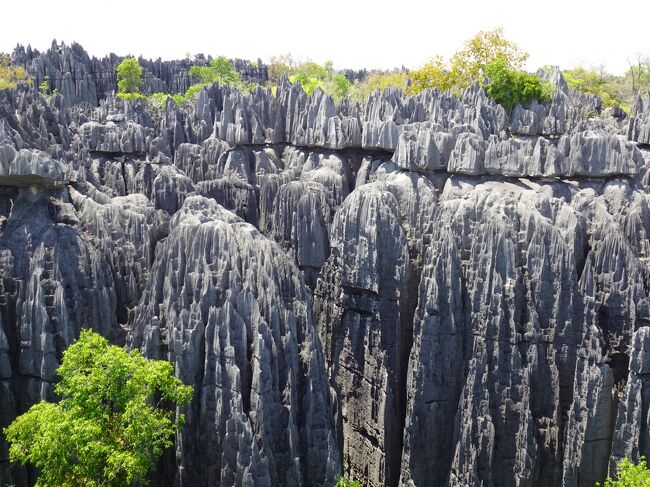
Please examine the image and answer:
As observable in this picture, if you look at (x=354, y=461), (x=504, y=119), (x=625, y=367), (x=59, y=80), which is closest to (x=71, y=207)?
(x=354, y=461)

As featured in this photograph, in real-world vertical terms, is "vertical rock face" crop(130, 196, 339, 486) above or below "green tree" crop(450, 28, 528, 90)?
below

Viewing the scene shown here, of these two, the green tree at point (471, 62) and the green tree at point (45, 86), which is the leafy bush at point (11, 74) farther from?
the green tree at point (471, 62)

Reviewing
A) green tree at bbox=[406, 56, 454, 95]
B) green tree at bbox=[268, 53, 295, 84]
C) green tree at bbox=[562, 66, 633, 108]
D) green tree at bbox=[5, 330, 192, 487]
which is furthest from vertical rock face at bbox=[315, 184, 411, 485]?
green tree at bbox=[268, 53, 295, 84]

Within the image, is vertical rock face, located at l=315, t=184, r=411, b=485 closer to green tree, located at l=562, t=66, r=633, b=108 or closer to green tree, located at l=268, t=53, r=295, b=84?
green tree, located at l=562, t=66, r=633, b=108

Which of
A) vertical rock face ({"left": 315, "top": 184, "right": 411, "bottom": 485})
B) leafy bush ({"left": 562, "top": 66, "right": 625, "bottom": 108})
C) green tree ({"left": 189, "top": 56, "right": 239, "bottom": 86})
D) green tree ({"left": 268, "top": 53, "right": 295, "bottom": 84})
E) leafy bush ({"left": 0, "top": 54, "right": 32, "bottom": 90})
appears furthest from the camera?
green tree ({"left": 268, "top": 53, "right": 295, "bottom": 84})

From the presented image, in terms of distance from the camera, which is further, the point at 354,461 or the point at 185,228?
the point at 354,461

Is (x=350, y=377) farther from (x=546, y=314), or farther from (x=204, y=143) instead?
(x=204, y=143)
